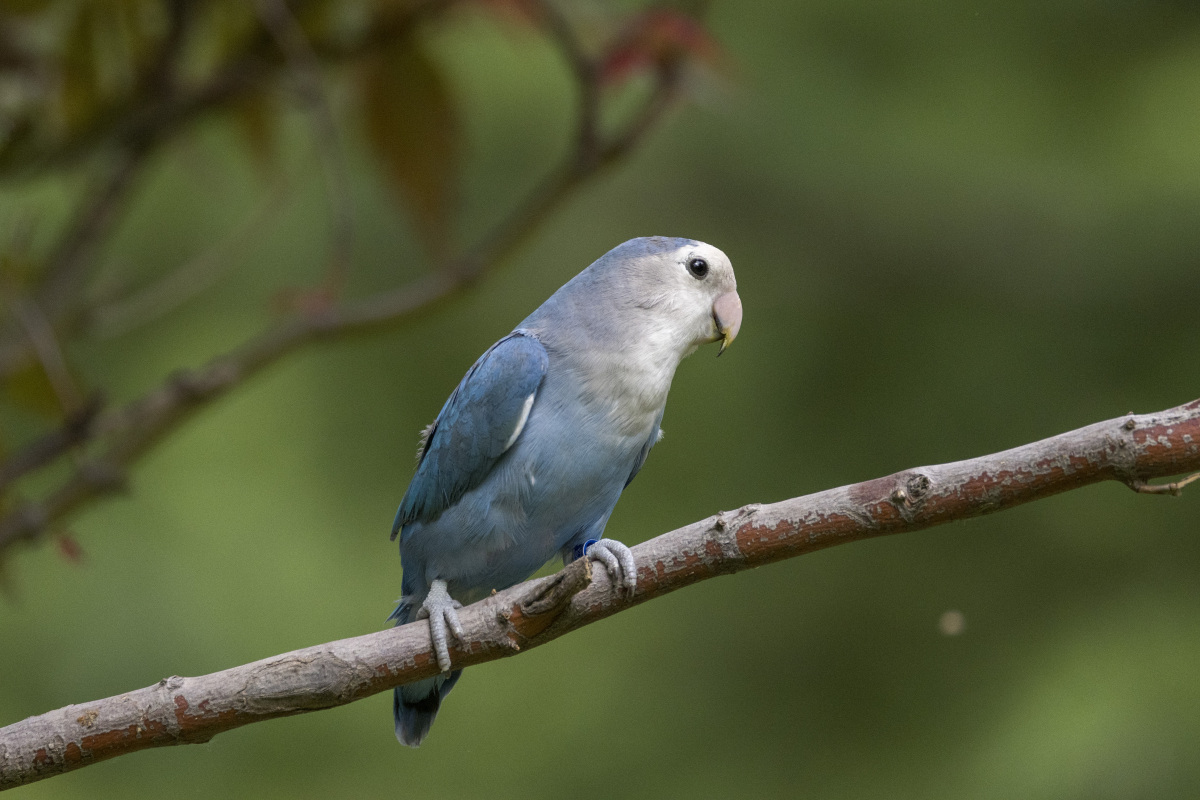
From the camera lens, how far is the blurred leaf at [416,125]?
6.10 ft

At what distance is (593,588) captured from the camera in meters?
1.24

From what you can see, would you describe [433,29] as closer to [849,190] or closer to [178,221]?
[849,190]

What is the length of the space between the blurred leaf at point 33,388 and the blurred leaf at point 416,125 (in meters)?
0.69

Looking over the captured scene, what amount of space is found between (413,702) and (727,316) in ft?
2.52

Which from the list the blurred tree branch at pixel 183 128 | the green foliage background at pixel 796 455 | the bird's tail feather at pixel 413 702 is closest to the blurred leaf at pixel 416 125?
the blurred tree branch at pixel 183 128

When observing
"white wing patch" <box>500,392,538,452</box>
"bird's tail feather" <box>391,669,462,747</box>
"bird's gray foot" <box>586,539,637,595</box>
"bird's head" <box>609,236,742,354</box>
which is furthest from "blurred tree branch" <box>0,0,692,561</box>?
"bird's gray foot" <box>586,539,637,595</box>

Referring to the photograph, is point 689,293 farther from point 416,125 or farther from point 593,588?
point 416,125

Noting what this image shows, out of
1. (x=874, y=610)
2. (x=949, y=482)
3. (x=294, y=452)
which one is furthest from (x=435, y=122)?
(x=874, y=610)

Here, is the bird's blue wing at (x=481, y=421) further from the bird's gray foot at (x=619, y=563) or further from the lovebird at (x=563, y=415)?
the bird's gray foot at (x=619, y=563)

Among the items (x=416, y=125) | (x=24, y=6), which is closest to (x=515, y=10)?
(x=416, y=125)

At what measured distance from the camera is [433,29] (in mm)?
1951

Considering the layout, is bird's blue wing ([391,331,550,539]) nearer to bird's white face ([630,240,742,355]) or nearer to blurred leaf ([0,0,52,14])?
bird's white face ([630,240,742,355])

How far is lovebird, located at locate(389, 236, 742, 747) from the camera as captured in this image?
146 centimetres

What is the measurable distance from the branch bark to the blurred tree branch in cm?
62
